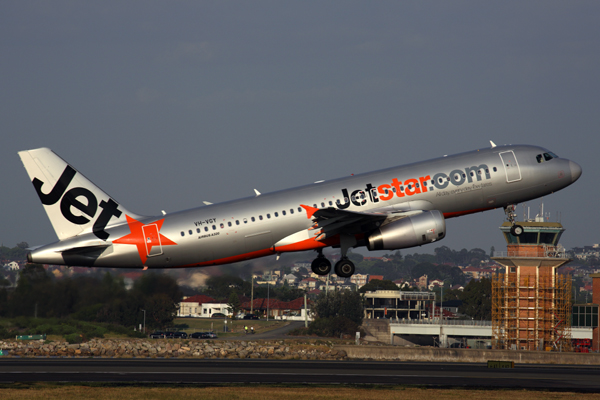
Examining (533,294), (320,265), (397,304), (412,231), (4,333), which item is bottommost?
(397,304)

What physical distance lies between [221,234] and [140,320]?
28.0 meters

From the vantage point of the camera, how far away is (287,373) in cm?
4619

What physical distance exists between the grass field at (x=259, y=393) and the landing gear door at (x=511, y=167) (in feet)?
44.4

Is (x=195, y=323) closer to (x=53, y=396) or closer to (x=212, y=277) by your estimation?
(x=212, y=277)

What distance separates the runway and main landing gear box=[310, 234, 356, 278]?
250 inches

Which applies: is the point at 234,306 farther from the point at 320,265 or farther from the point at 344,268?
the point at 344,268

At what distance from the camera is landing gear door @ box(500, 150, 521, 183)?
4478cm

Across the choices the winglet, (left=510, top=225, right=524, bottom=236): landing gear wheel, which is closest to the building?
(left=510, top=225, right=524, bottom=236): landing gear wheel

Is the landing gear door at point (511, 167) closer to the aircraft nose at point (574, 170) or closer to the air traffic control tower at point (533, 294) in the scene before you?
the aircraft nose at point (574, 170)

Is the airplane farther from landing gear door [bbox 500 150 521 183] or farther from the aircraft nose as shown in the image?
the aircraft nose

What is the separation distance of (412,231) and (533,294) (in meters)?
59.1

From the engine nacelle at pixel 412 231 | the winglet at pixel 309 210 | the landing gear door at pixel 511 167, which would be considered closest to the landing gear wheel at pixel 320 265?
the engine nacelle at pixel 412 231

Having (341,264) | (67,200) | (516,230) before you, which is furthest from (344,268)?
(67,200)

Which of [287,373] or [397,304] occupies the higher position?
[287,373]
